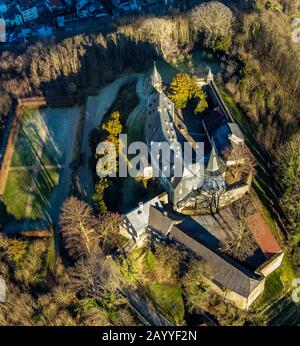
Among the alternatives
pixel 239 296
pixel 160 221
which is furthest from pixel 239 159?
pixel 239 296

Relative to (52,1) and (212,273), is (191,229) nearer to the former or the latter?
(212,273)

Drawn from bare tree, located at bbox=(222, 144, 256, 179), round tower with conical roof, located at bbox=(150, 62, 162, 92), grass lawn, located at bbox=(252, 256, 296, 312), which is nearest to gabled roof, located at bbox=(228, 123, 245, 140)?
bare tree, located at bbox=(222, 144, 256, 179)

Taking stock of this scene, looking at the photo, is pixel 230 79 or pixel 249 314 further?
pixel 230 79

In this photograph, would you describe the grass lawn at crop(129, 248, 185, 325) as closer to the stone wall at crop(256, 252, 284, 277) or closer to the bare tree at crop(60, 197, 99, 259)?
the bare tree at crop(60, 197, 99, 259)

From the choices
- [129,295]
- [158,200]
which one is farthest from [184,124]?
[129,295]

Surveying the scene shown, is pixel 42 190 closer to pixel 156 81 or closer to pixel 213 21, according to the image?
pixel 156 81

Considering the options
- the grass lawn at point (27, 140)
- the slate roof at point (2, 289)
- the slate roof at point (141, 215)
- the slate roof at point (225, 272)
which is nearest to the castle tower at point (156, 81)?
the slate roof at point (141, 215)
